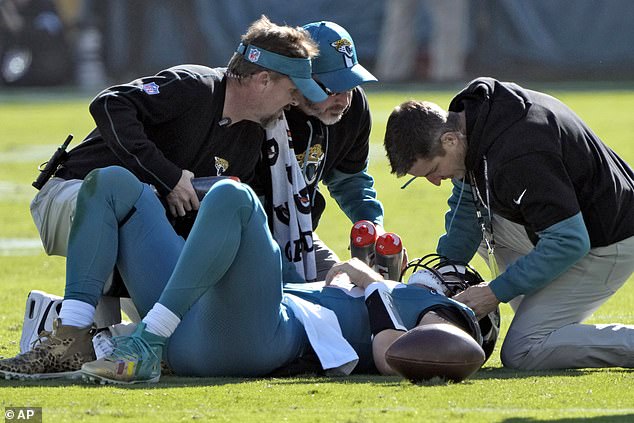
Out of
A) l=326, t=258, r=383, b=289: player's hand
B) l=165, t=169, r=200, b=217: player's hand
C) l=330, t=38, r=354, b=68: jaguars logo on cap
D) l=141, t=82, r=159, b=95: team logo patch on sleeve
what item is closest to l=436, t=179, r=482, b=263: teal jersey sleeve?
l=330, t=38, r=354, b=68: jaguars logo on cap

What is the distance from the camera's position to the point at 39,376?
221 inches

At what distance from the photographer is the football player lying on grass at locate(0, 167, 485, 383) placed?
17.7 ft

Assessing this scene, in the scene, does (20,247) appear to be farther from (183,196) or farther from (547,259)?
(547,259)

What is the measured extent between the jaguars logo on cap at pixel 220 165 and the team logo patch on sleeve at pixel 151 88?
46 cm

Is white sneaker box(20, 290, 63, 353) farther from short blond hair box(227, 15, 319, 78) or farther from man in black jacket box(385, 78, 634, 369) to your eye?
man in black jacket box(385, 78, 634, 369)

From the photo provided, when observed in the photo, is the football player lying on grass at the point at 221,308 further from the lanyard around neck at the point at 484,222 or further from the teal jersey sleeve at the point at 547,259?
the lanyard around neck at the point at 484,222

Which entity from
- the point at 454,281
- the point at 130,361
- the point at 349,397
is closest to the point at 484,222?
the point at 454,281

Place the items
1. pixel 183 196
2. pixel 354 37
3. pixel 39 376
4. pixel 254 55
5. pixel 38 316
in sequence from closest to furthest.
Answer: pixel 39 376 → pixel 38 316 → pixel 183 196 → pixel 254 55 → pixel 354 37

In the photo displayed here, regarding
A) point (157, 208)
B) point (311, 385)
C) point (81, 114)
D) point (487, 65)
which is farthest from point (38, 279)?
point (487, 65)

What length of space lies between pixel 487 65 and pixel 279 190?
2372cm

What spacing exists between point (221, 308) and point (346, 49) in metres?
1.97

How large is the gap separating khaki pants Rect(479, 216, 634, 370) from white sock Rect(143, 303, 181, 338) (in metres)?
1.70

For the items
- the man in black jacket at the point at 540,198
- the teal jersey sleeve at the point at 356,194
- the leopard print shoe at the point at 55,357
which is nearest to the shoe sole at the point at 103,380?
the leopard print shoe at the point at 55,357

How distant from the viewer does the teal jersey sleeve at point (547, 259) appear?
5.89m
